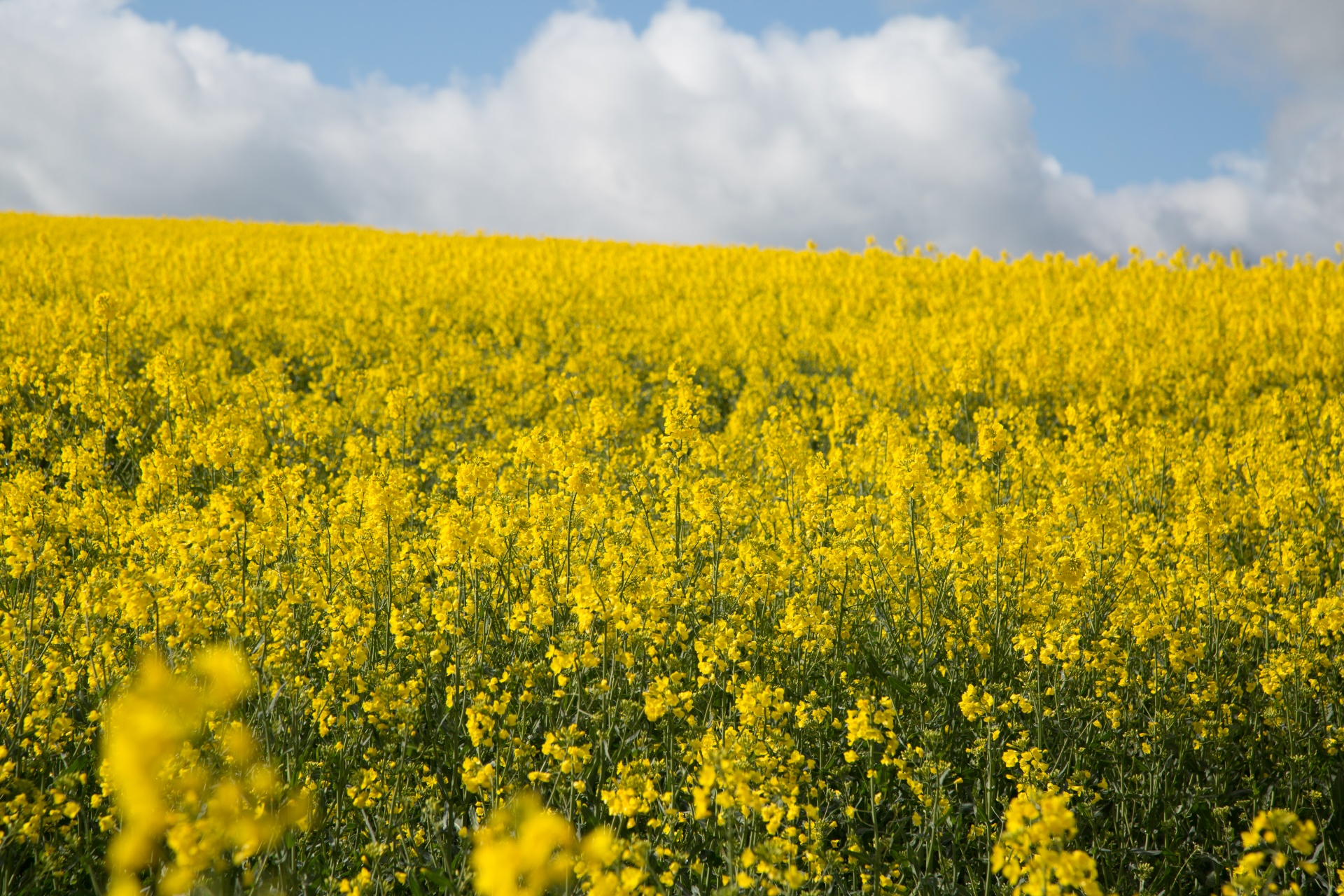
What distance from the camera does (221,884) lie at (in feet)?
7.21

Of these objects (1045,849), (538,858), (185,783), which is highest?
(538,858)

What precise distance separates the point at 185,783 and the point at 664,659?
1.87m

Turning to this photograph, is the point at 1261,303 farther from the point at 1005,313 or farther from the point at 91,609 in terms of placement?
the point at 91,609

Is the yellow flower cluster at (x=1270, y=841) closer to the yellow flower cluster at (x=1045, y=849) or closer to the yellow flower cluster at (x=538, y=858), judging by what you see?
the yellow flower cluster at (x=1045, y=849)

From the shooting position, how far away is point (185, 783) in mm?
2295

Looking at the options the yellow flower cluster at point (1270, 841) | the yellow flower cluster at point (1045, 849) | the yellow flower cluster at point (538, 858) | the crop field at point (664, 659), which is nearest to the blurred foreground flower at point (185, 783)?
the crop field at point (664, 659)

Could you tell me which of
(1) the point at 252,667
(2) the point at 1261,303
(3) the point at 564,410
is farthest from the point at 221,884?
(2) the point at 1261,303

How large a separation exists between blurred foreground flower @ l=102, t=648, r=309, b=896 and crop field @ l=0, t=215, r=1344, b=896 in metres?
0.02

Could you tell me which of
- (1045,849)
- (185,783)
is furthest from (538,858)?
(185,783)

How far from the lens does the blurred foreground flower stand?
1.27 meters

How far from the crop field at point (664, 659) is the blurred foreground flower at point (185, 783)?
16 millimetres

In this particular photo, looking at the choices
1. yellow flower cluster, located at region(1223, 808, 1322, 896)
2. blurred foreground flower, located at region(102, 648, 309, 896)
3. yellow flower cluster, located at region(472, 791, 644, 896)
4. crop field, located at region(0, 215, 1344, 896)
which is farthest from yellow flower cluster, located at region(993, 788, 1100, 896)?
blurred foreground flower, located at region(102, 648, 309, 896)

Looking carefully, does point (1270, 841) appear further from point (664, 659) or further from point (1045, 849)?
point (664, 659)

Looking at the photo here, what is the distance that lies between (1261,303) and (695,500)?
12658 millimetres
